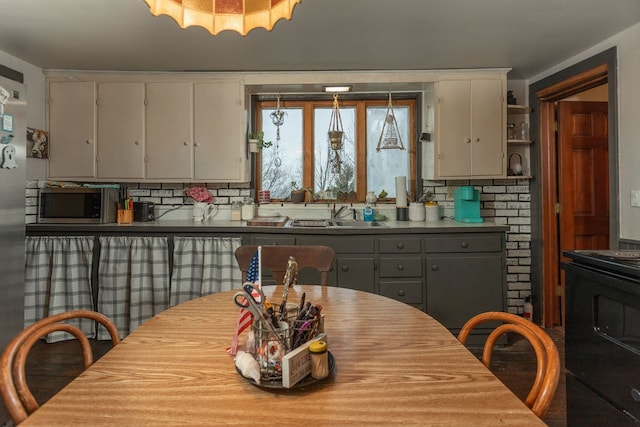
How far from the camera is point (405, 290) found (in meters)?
2.76

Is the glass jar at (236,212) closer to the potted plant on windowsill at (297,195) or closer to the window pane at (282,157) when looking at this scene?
the window pane at (282,157)

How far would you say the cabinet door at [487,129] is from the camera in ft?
10.1

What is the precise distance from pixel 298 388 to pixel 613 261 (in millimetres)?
1351

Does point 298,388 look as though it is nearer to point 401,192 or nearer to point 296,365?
point 296,365

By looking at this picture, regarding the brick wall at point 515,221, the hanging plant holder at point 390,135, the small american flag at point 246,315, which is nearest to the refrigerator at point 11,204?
the small american flag at point 246,315

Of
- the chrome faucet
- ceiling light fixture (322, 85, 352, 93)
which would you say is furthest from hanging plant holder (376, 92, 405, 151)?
the chrome faucet

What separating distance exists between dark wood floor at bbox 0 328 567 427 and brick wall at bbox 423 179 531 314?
1.56 feet

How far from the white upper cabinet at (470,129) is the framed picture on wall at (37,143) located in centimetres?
331

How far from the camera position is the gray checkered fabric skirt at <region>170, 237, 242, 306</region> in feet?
9.33

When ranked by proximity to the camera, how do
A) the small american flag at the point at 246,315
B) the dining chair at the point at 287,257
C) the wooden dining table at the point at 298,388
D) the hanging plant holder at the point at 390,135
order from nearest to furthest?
the wooden dining table at the point at 298,388 → the small american flag at the point at 246,315 → the dining chair at the point at 287,257 → the hanging plant holder at the point at 390,135

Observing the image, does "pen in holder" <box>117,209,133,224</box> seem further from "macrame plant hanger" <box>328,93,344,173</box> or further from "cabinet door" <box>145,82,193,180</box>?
"macrame plant hanger" <box>328,93,344,173</box>

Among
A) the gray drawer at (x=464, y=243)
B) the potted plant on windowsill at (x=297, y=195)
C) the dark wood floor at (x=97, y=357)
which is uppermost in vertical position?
the potted plant on windowsill at (x=297, y=195)

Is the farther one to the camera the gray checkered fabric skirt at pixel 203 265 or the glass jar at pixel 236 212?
the glass jar at pixel 236 212

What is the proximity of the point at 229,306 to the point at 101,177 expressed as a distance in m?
2.47
